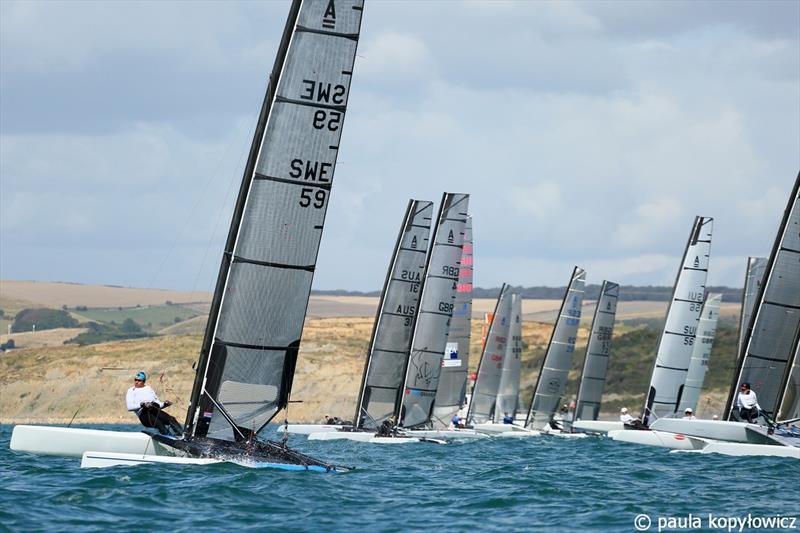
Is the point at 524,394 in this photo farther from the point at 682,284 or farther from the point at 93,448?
the point at 93,448

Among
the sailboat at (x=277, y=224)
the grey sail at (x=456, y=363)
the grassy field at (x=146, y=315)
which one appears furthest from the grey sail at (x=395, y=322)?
the grassy field at (x=146, y=315)

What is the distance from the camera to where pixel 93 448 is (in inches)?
A: 739

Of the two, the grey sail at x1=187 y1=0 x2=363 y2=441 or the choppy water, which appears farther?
the grey sail at x1=187 y1=0 x2=363 y2=441

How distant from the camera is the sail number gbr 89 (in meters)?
19.5

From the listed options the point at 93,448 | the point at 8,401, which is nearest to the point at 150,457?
the point at 93,448

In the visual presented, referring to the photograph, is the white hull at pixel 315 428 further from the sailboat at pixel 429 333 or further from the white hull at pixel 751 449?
the white hull at pixel 751 449

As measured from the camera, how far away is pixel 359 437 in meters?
34.8

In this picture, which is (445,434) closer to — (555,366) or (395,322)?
(395,322)

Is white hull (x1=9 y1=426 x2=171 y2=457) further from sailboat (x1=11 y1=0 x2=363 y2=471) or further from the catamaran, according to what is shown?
the catamaran

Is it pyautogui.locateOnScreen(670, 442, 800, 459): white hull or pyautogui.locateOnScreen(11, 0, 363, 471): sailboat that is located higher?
pyautogui.locateOnScreen(11, 0, 363, 471): sailboat

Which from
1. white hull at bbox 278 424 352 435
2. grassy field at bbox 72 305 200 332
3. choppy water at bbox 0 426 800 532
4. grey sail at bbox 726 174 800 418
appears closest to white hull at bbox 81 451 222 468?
choppy water at bbox 0 426 800 532

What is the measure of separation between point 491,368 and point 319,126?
31185mm

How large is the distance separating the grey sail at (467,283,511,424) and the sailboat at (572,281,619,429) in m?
3.42

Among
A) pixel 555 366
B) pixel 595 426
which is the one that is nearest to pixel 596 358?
pixel 555 366
